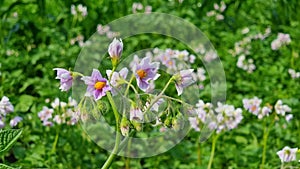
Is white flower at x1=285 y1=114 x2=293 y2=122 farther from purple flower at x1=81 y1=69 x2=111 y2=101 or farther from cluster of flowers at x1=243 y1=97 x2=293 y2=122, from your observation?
purple flower at x1=81 y1=69 x2=111 y2=101

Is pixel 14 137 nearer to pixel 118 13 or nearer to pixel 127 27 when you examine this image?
pixel 127 27

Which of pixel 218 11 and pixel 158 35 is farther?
pixel 218 11

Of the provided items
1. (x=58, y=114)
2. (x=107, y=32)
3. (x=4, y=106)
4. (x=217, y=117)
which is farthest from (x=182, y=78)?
(x=107, y=32)

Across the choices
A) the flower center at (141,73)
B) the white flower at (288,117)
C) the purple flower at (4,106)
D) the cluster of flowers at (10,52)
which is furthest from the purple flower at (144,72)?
the cluster of flowers at (10,52)

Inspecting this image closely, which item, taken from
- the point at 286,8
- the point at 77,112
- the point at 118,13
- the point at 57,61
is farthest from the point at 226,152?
the point at 286,8

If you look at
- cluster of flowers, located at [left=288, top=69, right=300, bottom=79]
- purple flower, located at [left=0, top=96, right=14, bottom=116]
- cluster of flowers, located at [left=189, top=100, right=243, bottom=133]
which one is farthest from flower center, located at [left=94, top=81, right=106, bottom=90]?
cluster of flowers, located at [left=288, top=69, right=300, bottom=79]

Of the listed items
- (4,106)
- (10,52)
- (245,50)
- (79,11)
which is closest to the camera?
(4,106)

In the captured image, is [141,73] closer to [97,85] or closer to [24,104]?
[97,85]
